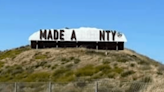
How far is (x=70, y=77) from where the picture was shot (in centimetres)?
5688

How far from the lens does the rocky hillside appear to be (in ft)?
180

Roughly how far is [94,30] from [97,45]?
264 centimetres

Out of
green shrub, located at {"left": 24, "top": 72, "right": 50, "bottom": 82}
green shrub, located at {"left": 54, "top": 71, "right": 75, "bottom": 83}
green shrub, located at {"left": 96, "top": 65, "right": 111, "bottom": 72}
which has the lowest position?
green shrub, located at {"left": 24, "top": 72, "right": 50, "bottom": 82}

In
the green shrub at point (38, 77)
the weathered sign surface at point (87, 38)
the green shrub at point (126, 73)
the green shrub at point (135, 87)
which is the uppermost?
the green shrub at point (135, 87)

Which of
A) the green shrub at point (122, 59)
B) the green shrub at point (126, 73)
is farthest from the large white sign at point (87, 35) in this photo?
the green shrub at point (126, 73)

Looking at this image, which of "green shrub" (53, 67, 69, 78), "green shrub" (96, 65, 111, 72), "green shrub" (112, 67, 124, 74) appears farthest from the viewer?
"green shrub" (53, 67, 69, 78)

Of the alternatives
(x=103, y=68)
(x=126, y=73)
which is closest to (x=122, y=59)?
(x=103, y=68)

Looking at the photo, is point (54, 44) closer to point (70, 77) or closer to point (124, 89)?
point (70, 77)

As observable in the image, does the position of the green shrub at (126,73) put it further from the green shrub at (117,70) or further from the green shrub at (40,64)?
the green shrub at (40,64)

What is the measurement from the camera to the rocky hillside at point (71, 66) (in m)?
54.9

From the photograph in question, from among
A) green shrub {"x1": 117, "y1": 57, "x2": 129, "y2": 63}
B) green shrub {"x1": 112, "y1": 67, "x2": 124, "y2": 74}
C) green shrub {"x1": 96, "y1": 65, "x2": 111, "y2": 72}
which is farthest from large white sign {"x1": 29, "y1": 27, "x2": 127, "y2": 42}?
green shrub {"x1": 112, "y1": 67, "x2": 124, "y2": 74}

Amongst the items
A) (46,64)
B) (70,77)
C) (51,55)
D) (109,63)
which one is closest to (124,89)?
(70,77)

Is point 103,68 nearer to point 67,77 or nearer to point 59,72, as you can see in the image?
point 67,77

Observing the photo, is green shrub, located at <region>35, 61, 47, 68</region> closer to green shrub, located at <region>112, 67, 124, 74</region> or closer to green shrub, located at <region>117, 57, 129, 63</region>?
green shrub, located at <region>117, 57, 129, 63</region>
